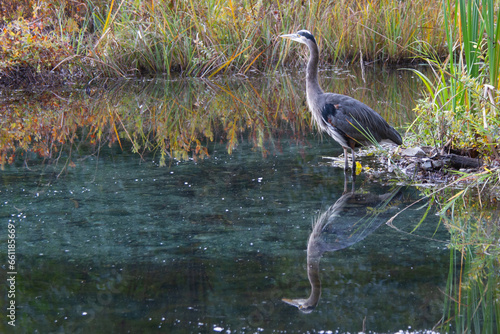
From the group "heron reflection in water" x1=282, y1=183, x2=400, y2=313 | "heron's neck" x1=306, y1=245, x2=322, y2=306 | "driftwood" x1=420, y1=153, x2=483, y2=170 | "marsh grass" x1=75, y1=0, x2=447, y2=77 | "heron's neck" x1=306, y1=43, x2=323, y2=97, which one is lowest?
"heron's neck" x1=306, y1=245, x2=322, y2=306

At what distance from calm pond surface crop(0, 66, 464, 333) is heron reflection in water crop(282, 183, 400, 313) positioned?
0.5 inches

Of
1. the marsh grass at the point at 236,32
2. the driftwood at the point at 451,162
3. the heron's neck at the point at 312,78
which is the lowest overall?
the driftwood at the point at 451,162

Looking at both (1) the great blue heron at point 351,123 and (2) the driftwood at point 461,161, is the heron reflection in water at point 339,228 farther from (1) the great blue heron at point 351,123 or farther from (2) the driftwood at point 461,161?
(1) the great blue heron at point 351,123

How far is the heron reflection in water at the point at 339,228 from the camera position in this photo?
2.87 metres

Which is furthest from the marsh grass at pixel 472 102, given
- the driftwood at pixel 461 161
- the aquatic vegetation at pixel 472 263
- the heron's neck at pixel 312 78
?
the heron's neck at pixel 312 78

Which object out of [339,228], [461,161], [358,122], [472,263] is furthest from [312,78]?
[472,263]

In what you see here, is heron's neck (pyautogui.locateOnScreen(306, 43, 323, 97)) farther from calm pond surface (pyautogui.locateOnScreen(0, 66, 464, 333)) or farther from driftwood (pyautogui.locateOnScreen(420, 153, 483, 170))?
driftwood (pyautogui.locateOnScreen(420, 153, 483, 170))

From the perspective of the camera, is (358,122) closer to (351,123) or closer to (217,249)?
(351,123)

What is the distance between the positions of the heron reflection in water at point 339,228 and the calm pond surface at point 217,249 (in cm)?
1

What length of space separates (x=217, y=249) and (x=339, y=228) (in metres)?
0.80

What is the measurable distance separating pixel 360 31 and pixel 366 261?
29.7 feet

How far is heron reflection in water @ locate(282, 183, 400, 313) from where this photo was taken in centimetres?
287

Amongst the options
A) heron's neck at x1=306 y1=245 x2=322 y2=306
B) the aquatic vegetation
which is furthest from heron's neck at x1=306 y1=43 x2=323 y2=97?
heron's neck at x1=306 y1=245 x2=322 y2=306

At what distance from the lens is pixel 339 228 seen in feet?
12.1
